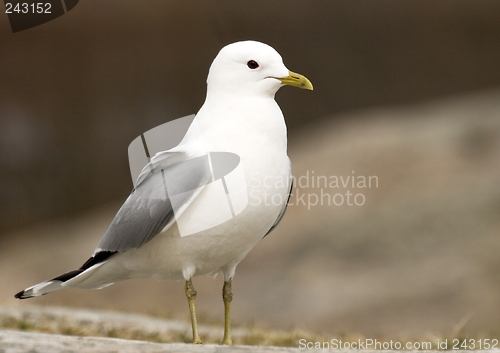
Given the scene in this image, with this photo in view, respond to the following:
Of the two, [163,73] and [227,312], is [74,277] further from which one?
[163,73]

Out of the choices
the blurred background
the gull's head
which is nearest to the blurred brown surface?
the blurred background

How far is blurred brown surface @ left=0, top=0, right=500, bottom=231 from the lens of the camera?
545 cm

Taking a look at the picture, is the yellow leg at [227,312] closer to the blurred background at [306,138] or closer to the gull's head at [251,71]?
the gull's head at [251,71]

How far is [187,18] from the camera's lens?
210 inches

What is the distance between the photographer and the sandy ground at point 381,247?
4008 millimetres

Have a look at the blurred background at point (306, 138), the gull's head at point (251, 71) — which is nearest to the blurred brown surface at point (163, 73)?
the blurred background at point (306, 138)

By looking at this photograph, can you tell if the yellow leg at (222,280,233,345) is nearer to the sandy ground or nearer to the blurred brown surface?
the sandy ground

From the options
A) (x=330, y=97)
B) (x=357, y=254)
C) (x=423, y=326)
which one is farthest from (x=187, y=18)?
(x=423, y=326)

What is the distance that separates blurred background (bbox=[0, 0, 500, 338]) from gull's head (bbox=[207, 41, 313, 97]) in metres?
2.22

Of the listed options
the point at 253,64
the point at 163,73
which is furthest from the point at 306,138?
the point at 253,64

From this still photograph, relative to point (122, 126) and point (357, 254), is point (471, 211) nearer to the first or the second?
point (357, 254)

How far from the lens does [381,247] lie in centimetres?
433

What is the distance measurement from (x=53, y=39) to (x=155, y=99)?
1.03 metres

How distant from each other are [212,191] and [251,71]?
18.8 inches
